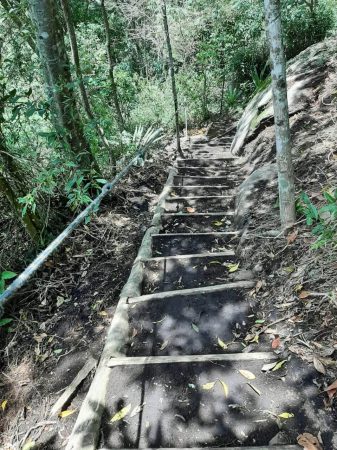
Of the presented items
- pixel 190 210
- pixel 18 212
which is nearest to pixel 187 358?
pixel 18 212

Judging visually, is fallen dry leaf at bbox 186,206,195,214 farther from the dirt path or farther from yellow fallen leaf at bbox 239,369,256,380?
yellow fallen leaf at bbox 239,369,256,380

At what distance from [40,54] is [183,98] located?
860 centimetres

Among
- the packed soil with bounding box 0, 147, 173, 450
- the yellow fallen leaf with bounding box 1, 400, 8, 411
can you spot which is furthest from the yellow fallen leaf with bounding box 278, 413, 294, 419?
the yellow fallen leaf with bounding box 1, 400, 8, 411

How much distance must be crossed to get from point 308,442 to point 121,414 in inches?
42.1

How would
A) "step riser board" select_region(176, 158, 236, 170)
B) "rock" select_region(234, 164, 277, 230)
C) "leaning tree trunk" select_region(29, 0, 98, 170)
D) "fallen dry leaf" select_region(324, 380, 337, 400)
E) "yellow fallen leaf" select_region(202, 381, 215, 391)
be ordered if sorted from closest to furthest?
1. "fallen dry leaf" select_region(324, 380, 337, 400)
2. "yellow fallen leaf" select_region(202, 381, 215, 391)
3. "leaning tree trunk" select_region(29, 0, 98, 170)
4. "rock" select_region(234, 164, 277, 230)
5. "step riser board" select_region(176, 158, 236, 170)

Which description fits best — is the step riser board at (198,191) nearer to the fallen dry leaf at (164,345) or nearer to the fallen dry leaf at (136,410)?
the fallen dry leaf at (164,345)

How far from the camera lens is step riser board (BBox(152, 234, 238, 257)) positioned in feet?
12.9

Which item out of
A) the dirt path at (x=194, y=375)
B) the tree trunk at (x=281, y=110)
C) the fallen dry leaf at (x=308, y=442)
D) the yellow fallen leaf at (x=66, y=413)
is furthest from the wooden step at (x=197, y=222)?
the fallen dry leaf at (x=308, y=442)

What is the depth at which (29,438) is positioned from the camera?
2230 millimetres

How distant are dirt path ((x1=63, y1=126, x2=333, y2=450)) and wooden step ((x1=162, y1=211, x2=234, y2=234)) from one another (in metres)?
0.88

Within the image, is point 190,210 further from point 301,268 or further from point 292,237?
point 301,268

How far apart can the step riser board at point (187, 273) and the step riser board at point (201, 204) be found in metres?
1.57

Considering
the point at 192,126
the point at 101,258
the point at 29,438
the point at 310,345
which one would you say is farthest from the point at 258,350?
the point at 192,126

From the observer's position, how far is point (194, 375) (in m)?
2.24
